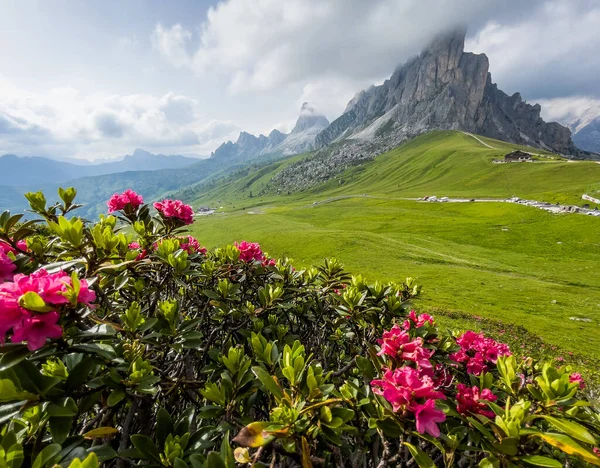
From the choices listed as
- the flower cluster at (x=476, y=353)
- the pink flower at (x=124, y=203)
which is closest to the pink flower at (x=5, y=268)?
the pink flower at (x=124, y=203)

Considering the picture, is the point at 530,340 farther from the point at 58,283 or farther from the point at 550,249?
the point at 550,249

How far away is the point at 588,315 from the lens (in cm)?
1462

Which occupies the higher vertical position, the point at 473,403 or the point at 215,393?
the point at 215,393

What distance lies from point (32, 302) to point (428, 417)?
6.57 feet

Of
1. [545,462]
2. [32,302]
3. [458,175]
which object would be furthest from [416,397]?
[458,175]

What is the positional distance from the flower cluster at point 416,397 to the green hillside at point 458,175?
208ft

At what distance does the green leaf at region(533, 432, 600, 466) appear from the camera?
1343 millimetres

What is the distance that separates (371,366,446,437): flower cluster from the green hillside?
63509 millimetres

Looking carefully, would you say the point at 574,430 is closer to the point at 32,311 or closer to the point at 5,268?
the point at 32,311

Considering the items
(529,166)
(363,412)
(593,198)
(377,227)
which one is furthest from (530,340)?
(529,166)

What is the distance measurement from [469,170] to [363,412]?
115624 mm

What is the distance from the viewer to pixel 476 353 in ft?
9.84

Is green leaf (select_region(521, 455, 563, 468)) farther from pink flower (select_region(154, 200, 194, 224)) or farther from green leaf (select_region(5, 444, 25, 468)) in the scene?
pink flower (select_region(154, 200, 194, 224))

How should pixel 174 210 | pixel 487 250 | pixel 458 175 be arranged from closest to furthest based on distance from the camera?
pixel 174 210 → pixel 487 250 → pixel 458 175
